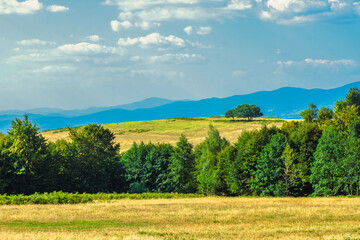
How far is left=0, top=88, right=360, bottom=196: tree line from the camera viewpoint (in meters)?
61.6

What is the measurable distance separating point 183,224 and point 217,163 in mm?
48619

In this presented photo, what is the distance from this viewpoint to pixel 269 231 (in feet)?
81.6

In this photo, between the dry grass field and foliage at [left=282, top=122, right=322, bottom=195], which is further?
foliage at [left=282, top=122, right=322, bottom=195]

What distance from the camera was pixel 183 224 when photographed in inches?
1132

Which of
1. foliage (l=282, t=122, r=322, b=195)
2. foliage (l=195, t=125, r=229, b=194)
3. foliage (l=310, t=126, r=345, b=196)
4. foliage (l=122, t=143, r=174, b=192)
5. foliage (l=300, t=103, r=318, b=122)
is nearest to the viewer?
foliage (l=310, t=126, r=345, b=196)

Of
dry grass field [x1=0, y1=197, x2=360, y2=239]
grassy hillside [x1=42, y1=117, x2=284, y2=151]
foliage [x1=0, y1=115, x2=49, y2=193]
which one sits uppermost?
grassy hillside [x1=42, y1=117, x2=284, y2=151]

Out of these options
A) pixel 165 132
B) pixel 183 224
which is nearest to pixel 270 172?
pixel 183 224

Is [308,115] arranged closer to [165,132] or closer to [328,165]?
[328,165]

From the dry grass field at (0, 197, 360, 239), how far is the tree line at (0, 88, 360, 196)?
28.3 meters

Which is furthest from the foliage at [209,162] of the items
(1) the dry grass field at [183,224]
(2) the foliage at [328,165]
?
(1) the dry grass field at [183,224]

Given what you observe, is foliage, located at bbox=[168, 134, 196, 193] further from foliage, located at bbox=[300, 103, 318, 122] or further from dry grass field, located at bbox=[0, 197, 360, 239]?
dry grass field, located at bbox=[0, 197, 360, 239]

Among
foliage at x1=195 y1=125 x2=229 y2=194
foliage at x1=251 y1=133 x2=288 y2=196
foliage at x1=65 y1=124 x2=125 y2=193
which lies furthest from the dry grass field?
foliage at x1=195 y1=125 x2=229 y2=194

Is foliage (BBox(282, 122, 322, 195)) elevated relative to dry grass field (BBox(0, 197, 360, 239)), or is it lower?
elevated

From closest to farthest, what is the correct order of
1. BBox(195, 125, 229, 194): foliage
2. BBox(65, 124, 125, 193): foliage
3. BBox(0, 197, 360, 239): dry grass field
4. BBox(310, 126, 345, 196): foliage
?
BBox(0, 197, 360, 239): dry grass field, BBox(310, 126, 345, 196): foliage, BBox(65, 124, 125, 193): foliage, BBox(195, 125, 229, 194): foliage
